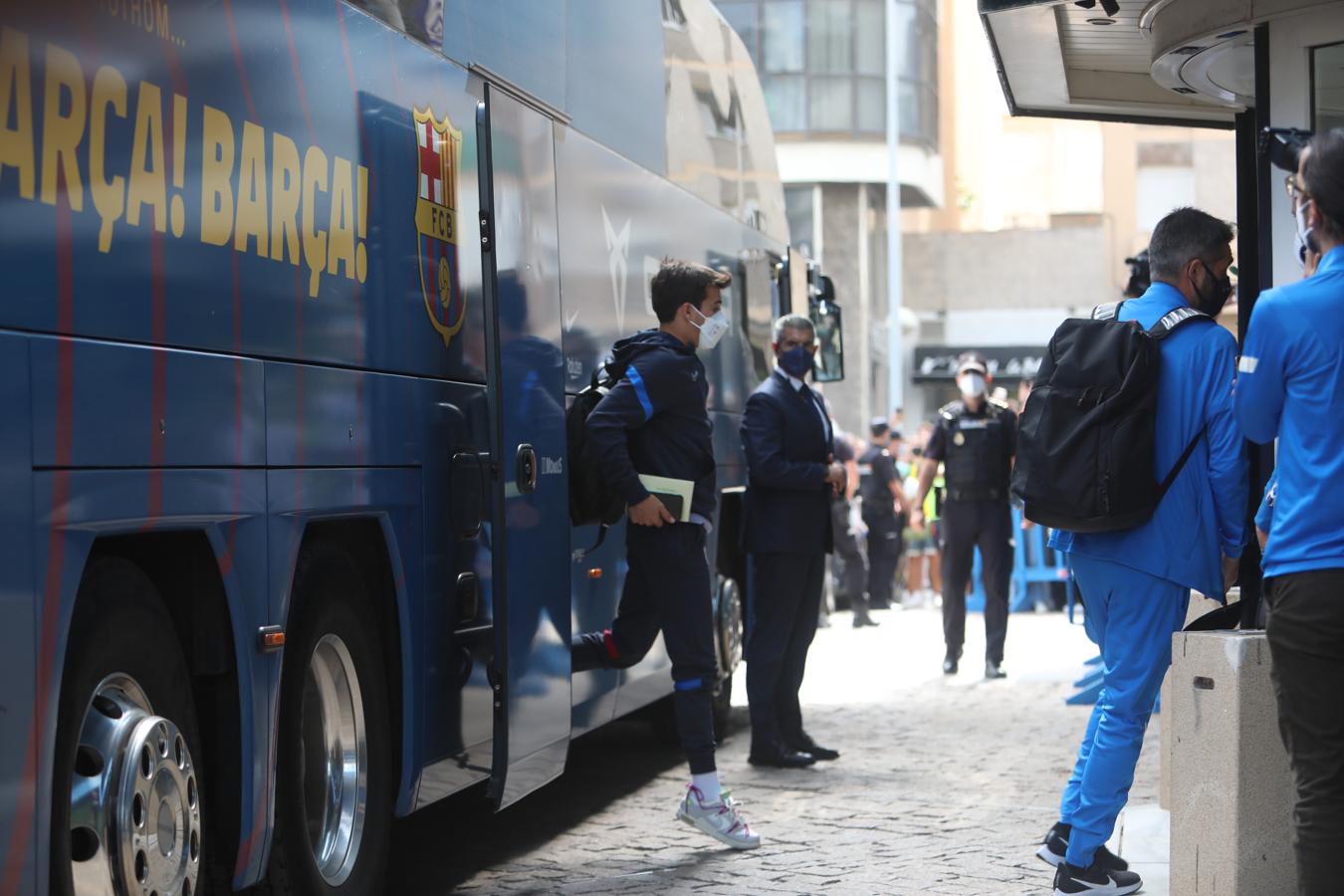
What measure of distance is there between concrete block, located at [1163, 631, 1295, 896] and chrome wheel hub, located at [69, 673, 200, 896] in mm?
2647

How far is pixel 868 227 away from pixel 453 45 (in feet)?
117

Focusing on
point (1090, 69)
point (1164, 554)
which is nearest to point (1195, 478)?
point (1164, 554)

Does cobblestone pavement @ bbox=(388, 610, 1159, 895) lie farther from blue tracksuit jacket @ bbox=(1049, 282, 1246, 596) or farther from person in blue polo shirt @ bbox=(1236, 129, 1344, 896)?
person in blue polo shirt @ bbox=(1236, 129, 1344, 896)

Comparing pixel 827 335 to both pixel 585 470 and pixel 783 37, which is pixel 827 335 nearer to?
pixel 585 470

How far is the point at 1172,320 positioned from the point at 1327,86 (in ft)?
3.93

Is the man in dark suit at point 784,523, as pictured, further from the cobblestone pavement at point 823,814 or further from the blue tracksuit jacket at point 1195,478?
the blue tracksuit jacket at point 1195,478

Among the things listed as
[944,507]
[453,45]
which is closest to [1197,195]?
[944,507]

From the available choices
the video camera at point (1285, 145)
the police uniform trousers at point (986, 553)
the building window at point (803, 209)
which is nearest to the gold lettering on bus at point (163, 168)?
the video camera at point (1285, 145)

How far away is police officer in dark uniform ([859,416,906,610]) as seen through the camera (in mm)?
20531

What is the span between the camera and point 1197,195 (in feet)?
150

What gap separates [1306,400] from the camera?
4391mm

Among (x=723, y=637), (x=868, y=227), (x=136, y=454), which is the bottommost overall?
(x=723, y=637)

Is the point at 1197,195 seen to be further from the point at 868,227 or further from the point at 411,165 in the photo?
the point at 411,165

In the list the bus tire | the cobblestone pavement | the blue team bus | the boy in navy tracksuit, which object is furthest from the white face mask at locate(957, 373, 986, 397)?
the boy in navy tracksuit
